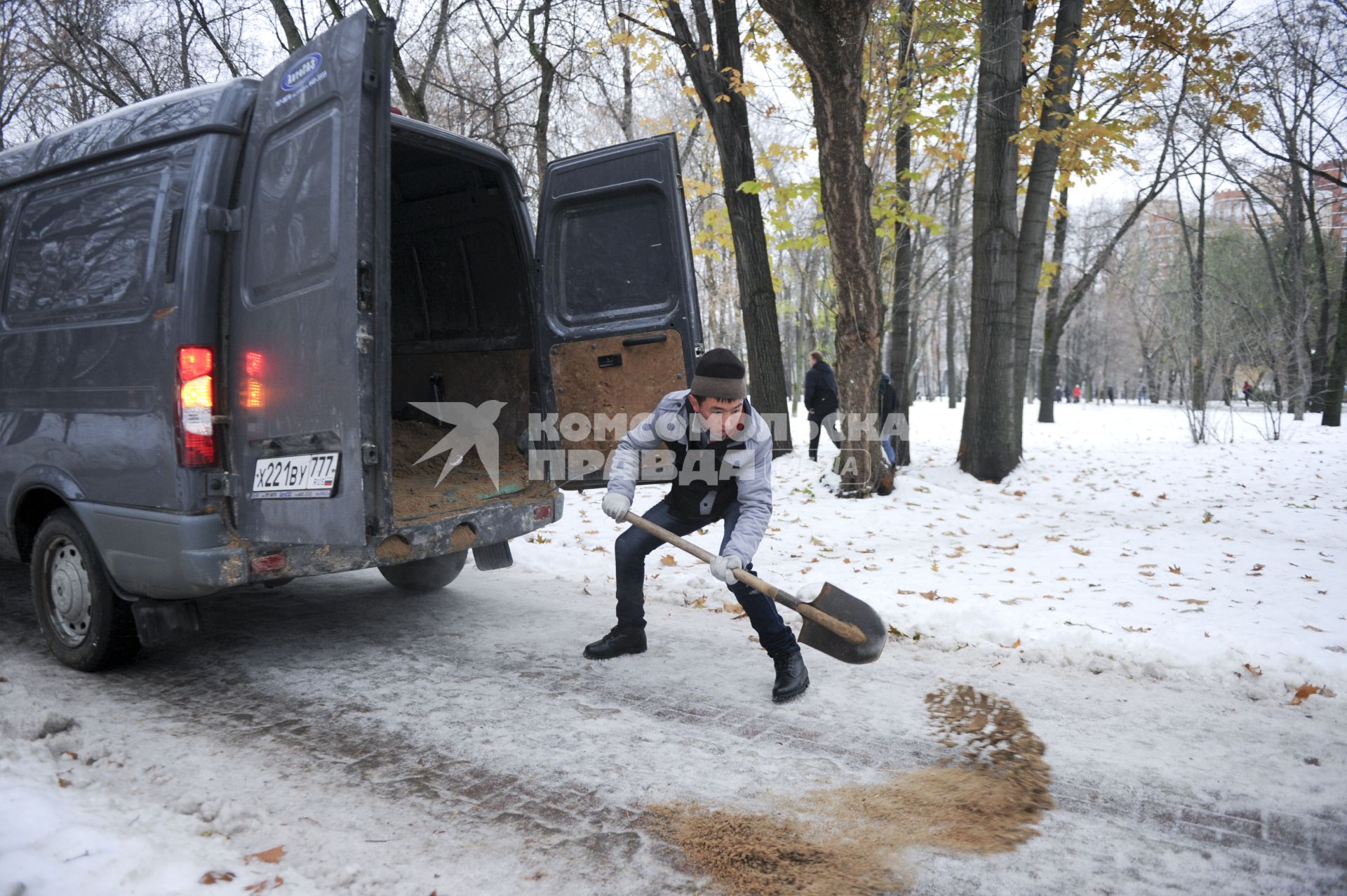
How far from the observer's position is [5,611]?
15.8 feet

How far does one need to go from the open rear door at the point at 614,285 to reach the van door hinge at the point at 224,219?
1939mm

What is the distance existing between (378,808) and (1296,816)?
2948 mm

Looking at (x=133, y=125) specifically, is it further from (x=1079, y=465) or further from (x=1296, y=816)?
(x=1079, y=465)

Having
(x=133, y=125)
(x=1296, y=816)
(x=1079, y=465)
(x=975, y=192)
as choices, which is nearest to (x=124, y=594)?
(x=133, y=125)

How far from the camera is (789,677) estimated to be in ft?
11.9

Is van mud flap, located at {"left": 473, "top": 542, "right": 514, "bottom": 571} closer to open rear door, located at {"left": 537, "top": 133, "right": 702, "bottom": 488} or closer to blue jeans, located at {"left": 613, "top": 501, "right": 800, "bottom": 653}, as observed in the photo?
blue jeans, located at {"left": 613, "top": 501, "right": 800, "bottom": 653}

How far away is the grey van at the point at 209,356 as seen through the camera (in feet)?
10.7

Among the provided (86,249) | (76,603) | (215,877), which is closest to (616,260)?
(86,249)

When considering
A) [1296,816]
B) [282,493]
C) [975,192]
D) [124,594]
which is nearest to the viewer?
[1296,816]

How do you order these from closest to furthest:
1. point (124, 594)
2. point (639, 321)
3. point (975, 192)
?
point (124, 594)
point (639, 321)
point (975, 192)

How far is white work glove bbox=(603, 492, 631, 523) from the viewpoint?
3.74m

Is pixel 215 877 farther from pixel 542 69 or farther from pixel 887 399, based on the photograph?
pixel 542 69

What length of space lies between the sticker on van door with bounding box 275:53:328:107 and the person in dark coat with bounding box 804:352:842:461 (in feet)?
30.2

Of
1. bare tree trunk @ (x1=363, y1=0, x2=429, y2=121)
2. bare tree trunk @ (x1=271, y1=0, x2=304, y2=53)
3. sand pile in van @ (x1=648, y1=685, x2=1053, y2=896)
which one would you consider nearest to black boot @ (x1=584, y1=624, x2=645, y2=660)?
sand pile in van @ (x1=648, y1=685, x2=1053, y2=896)
